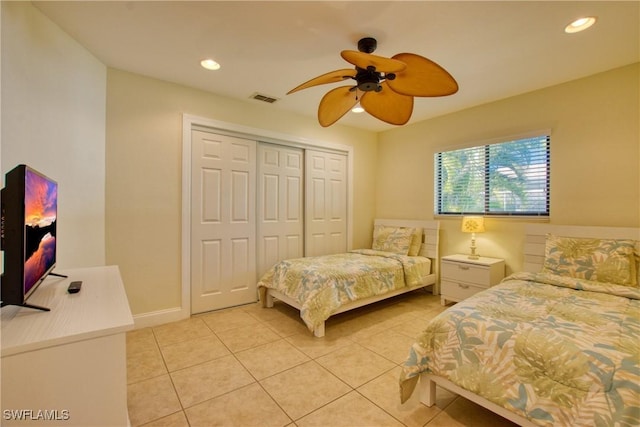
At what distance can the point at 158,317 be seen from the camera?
298 centimetres

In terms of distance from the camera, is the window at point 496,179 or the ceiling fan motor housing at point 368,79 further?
the window at point 496,179

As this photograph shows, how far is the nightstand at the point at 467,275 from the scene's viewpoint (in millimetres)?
3198

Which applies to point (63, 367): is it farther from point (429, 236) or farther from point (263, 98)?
point (429, 236)

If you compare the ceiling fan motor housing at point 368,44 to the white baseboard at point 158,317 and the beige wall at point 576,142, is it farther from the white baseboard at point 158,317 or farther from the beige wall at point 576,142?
the white baseboard at point 158,317

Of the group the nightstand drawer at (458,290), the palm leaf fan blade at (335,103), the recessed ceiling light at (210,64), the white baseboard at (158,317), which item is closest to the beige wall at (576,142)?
the nightstand drawer at (458,290)

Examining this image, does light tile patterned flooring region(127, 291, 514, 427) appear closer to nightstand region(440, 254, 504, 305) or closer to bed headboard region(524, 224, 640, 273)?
nightstand region(440, 254, 504, 305)

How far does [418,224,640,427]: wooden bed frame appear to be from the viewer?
150 cm

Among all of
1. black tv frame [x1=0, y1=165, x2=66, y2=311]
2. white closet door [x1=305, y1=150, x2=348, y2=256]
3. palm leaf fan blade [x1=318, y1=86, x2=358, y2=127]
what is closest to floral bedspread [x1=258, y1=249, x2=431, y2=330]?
white closet door [x1=305, y1=150, x2=348, y2=256]

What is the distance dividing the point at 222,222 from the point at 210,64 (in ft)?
5.51

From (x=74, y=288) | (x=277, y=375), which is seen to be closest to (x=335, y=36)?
(x=74, y=288)

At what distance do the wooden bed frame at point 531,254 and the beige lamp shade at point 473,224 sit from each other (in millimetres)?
448

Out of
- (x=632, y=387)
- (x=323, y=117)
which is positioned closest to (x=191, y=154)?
(x=323, y=117)

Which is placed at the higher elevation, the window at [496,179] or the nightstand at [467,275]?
the window at [496,179]

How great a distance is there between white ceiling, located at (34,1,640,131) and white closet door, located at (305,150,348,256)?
1.50 meters
